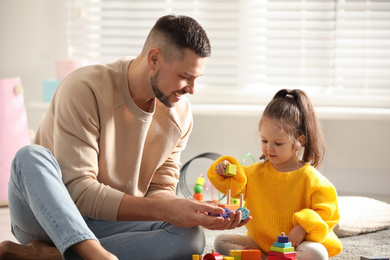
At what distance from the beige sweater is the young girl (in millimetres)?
189

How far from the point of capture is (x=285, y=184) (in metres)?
1.76

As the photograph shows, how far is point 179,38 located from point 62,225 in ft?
2.07

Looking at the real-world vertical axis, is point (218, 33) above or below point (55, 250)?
above

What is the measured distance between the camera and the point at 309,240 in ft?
5.50

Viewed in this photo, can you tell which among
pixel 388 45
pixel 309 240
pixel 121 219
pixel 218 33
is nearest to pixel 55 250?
pixel 121 219

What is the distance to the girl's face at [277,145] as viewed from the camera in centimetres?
176

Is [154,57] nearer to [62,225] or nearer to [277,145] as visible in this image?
[277,145]

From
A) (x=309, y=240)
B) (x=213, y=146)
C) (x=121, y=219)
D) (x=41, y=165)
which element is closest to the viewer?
(x=41, y=165)

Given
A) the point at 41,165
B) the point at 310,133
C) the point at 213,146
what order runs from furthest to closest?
the point at 213,146
the point at 310,133
the point at 41,165

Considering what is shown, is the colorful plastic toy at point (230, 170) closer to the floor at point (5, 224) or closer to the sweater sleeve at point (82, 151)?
the sweater sleeve at point (82, 151)

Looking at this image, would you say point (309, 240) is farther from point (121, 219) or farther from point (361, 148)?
point (361, 148)

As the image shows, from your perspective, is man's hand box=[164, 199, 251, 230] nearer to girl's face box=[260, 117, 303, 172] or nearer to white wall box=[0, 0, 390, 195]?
girl's face box=[260, 117, 303, 172]

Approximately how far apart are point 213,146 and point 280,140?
161 cm

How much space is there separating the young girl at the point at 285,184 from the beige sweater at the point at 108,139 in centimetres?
19
